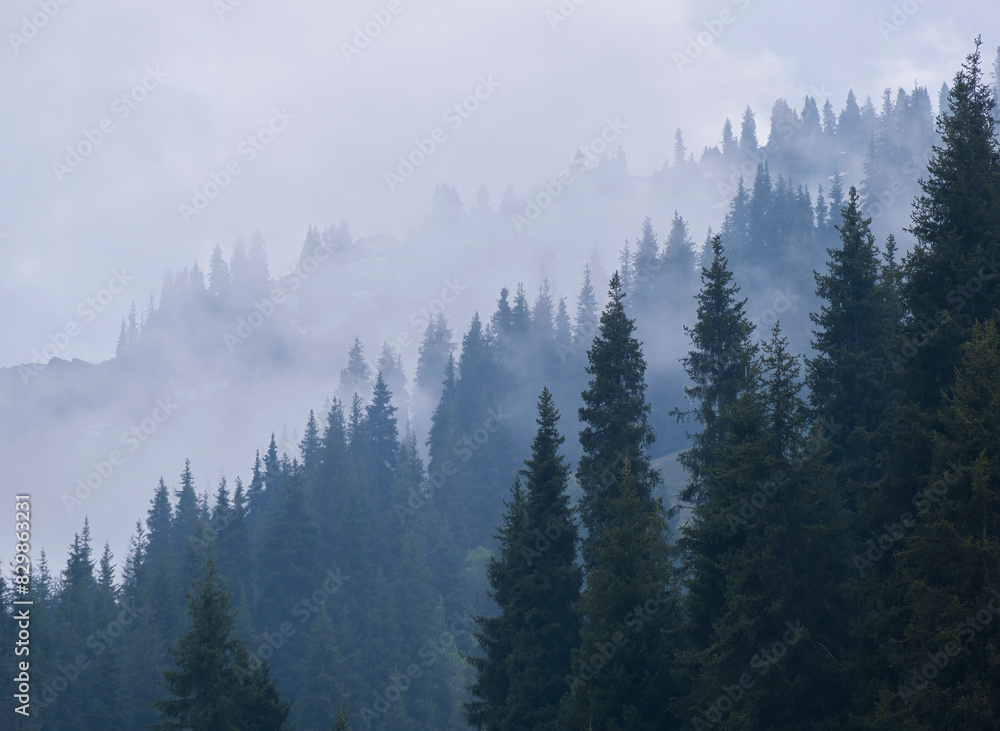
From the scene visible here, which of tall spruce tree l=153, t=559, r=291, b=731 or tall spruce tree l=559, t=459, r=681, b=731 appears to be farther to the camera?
tall spruce tree l=153, t=559, r=291, b=731

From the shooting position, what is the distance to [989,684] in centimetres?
1677

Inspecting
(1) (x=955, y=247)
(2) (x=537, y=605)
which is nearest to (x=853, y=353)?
(1) (x=955, y=247)

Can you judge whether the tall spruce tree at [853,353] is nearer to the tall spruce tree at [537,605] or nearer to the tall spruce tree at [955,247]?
the tall spruce tree at [955,247]

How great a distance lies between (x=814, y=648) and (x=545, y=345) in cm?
10033

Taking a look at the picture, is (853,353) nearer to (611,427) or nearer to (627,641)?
(611,427)

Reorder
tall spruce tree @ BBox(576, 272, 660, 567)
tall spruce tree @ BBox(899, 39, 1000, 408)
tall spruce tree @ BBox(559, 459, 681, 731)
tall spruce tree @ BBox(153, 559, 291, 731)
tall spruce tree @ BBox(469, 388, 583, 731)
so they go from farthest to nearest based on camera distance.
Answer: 1. tall spruce tree @ BBox(576, 272, 660, 567)
2. tall spruce tree @ BBox(469, 388, 583, 731)
3. tall spruce tree @ BBox(153, 559, 291, 731)
4. tall spruce tree @ BBox(559, 459, 681, 731)
5. tall spruce tree @ BBox(899, 39, 1000, 408)

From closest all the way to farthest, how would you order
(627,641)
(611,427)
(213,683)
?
(627,641)
(213,683)
(611,427)

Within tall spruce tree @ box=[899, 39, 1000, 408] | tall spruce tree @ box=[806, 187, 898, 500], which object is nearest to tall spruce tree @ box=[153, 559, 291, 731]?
tall spruce tree @ box=[806, 187, 898, 500]

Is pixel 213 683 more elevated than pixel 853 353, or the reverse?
pixel 853 353

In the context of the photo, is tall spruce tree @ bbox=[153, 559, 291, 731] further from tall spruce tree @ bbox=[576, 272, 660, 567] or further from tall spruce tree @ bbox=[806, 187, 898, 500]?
tall spruce tree @ bbox=[806, 187, 898, 500]

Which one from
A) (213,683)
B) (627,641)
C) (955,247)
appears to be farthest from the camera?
(213,683)

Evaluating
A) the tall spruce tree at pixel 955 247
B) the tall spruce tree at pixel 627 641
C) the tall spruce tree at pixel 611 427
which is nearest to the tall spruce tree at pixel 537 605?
the tall spruce tree at pixel 611 427

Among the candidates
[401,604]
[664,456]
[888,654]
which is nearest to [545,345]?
[664,456]

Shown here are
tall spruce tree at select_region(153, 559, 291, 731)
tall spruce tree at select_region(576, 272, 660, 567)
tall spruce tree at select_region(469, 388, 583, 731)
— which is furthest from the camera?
tall spruce tree at select_region(576, 272, 660, 567)
